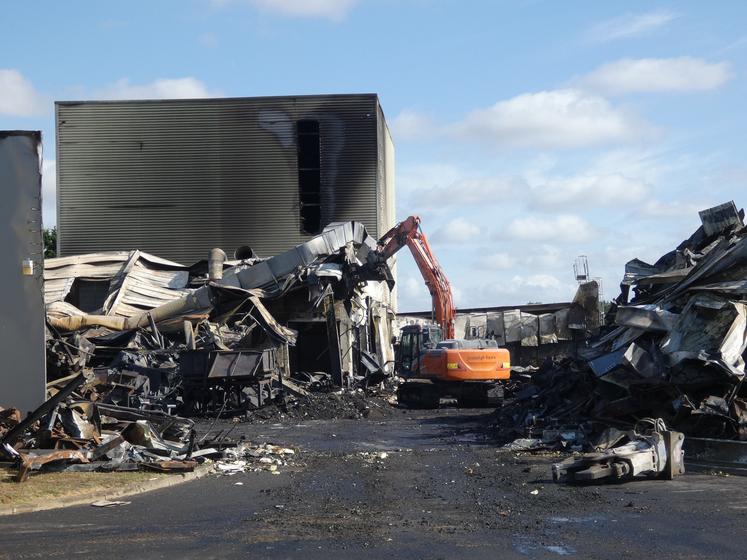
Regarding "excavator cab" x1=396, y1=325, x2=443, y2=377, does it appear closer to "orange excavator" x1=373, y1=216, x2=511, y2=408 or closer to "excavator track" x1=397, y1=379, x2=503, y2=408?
"orange excavator" x1=373, y1=216, x2=511, y2=408

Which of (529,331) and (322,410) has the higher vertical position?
(529,331)

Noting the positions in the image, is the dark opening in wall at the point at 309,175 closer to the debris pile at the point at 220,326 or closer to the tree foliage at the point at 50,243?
the debris pile at the point at 220,326

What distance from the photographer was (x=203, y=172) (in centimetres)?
4794

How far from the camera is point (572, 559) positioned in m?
8.17

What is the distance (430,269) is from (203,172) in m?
17.0

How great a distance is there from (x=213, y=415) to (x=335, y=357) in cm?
831

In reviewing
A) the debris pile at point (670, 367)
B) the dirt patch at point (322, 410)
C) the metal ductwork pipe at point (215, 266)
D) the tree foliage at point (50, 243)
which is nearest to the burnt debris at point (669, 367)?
the debris pile at point (670, 367)

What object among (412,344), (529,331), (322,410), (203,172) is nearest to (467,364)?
(412,344)

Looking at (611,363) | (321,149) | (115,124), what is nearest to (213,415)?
(611,363)

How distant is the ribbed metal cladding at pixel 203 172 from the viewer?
4728 cm

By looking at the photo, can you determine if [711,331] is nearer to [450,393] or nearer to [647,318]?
[647,318]

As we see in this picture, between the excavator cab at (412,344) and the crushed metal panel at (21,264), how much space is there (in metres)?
17.0

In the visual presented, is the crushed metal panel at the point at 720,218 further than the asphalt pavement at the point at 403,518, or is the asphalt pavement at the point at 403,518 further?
the crushed metal panel at the point at 720,218

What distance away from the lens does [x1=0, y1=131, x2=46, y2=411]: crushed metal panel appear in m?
15.3
